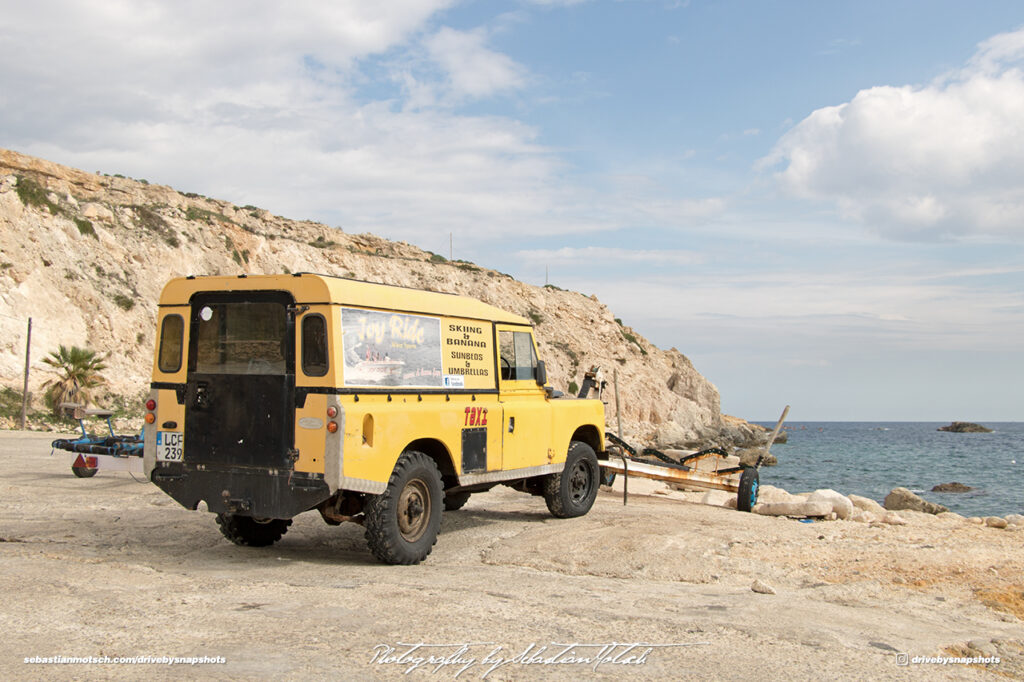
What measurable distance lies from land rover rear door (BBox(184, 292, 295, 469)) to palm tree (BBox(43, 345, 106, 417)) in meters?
→ 28.0

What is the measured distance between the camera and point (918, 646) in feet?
19.3

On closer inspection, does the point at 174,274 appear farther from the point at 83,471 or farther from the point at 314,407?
the point at 314,407

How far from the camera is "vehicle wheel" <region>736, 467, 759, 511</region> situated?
14086 millimetres

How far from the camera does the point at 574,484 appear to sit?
39.2ft

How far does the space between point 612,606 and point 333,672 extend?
2670 mm

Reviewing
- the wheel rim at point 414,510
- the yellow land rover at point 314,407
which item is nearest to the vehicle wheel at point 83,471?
the yellow land rover at point 314,407

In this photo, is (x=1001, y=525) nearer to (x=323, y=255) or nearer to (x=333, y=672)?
(x=333, y=672)

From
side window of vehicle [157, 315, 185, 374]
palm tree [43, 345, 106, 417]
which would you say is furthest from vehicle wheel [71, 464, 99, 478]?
palm tree [43, 345, 106, 417]

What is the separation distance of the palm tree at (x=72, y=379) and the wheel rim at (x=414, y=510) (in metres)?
28.8

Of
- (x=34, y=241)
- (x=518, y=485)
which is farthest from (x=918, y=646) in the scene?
(x=34, y=241)

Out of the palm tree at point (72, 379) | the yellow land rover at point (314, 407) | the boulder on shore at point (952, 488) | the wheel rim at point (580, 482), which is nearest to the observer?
the yellow land rover at point (314, 407)

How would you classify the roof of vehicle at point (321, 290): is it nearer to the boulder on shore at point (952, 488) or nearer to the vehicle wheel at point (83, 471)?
the vehicle wheel at point (83, 471)

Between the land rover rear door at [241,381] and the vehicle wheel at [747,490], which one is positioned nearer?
the land rover rear door at [241,381]

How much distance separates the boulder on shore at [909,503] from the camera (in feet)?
64.5
